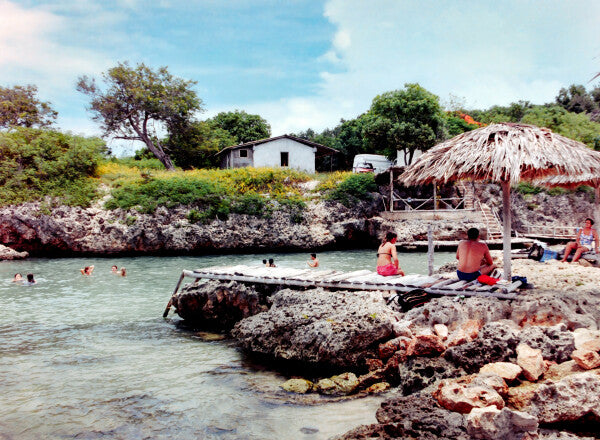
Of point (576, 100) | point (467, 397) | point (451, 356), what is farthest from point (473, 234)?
point (576, 100)

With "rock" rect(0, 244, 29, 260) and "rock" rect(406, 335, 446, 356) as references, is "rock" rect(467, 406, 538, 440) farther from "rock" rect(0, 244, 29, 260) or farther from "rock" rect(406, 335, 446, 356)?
"rock" rect(0, 244, 29, 260)

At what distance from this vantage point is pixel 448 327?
231 inches

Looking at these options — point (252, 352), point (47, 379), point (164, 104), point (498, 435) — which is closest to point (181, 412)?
point (252, 352)

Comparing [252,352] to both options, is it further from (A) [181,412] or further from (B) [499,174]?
(B) [499,174]

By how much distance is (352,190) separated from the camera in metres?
25.8

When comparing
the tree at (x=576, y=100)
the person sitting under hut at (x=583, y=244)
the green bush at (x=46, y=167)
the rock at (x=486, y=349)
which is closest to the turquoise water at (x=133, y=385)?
the rock at (x=486, y=349)

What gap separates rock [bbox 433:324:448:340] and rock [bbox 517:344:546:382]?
1144 mm

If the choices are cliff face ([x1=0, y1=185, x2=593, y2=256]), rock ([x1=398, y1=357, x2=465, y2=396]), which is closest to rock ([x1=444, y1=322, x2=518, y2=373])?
rock ([x1=398, y1=357, x2=465, y2=396])

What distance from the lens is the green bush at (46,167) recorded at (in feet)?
76.3

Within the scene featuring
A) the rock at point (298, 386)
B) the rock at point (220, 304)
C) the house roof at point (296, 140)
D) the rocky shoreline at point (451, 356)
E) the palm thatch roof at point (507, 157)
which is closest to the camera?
the rocky shoreline at point (451, 356)

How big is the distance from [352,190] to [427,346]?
68.7 ft

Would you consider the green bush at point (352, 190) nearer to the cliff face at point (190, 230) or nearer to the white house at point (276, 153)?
the cliff face at point (190, 230)

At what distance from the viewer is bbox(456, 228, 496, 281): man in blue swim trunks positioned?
274 inches

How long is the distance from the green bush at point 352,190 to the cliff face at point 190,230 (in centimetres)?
46
